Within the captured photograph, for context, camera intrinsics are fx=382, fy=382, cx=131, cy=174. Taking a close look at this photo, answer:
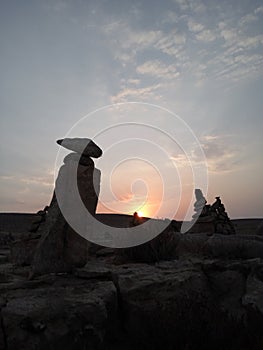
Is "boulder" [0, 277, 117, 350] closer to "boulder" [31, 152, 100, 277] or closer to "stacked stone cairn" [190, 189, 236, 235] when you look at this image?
"boulder" [31, 152, 100, 277]

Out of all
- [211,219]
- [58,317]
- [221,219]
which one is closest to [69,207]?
[58,317]

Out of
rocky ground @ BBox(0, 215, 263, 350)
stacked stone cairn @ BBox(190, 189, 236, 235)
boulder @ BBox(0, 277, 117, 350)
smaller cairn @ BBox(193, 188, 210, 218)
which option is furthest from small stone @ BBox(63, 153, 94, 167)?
smaller cairn @ BBox(193, 188, 210, 218)

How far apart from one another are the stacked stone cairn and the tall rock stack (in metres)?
11.2

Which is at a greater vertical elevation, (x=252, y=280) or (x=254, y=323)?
(x=252, y=280)

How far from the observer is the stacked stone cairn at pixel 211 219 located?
1847 centimetres

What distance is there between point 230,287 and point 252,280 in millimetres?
470

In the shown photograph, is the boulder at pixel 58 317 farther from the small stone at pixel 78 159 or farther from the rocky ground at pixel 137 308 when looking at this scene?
the small stone at pixel 78 159

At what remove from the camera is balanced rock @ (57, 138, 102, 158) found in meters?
7.86

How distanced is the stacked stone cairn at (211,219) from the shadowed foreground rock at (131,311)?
441 inches

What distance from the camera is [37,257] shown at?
7164mm

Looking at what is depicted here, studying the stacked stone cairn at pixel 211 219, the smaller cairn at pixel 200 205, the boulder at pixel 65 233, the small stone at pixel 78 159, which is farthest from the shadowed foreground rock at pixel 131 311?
the smaller cairn at pixel 200 205

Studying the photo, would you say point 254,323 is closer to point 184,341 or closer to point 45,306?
point 184,341

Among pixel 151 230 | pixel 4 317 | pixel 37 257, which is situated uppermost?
pixel 151 230

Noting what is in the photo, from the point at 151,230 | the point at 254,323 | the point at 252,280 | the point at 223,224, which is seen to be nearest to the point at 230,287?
the point at 252,280
